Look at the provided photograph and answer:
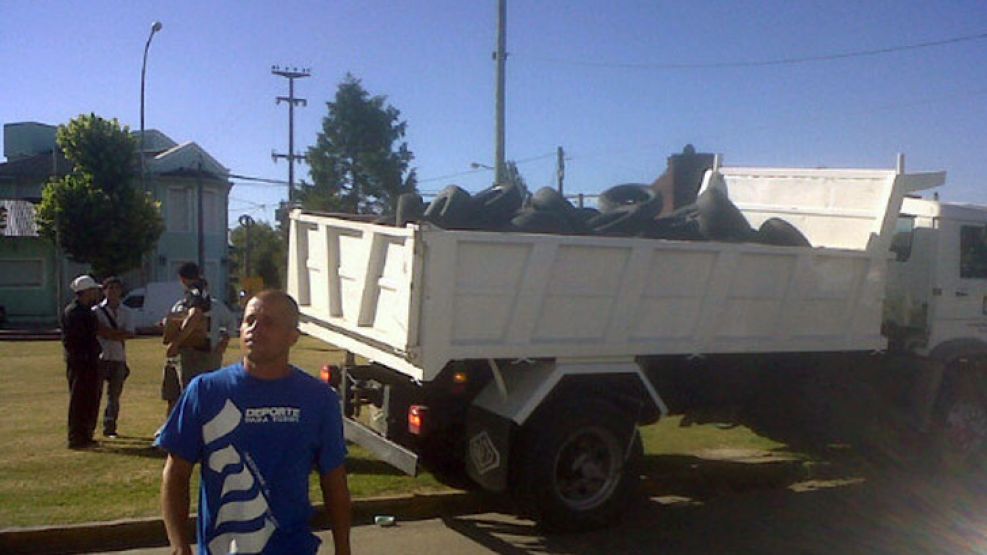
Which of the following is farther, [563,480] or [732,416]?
[732,416]

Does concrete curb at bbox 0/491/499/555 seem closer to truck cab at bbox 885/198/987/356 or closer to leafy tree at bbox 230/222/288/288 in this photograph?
truck cab at bbox 885/198/987/356

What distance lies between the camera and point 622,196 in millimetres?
8625

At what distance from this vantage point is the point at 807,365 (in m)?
8.23

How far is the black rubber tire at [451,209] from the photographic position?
702cm

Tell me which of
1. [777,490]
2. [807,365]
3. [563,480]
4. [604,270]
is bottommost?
[777,490]

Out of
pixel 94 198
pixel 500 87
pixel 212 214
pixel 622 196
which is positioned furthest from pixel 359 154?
pixel 622 196

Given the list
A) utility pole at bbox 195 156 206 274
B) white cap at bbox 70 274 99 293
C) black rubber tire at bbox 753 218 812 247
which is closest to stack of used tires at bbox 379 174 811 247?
black rubber tire at bbox 753 218 812 247

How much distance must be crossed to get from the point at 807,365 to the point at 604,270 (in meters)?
2.53

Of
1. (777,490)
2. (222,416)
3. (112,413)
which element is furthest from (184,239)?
(222,416)

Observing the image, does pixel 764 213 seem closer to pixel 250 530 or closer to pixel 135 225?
pixel 250 530

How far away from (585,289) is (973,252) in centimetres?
472

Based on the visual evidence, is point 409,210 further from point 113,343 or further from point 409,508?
point 113,343

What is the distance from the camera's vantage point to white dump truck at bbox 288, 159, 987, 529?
6.34 metres

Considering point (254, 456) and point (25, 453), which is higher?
point (254, 456)
